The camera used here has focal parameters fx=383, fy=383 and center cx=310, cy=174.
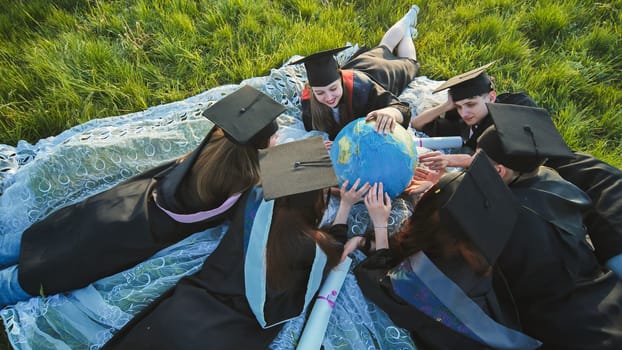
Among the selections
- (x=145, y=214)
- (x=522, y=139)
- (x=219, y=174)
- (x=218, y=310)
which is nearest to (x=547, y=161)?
(x=522, y=139)

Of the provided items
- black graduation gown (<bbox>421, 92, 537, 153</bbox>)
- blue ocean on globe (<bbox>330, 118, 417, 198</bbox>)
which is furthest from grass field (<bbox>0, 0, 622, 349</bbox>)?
blue ocean on globe (<bbox>330, 118, 417, 198</bbox>)

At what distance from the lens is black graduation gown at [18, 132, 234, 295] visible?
2.44 meters

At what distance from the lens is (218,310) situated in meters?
2.29

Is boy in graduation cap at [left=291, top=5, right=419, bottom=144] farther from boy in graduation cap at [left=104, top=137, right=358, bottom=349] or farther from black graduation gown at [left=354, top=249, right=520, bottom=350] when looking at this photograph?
black graduation gown at [left=354, top=249, right=520, bottom=350]

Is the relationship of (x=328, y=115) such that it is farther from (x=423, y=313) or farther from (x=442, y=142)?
(x=423, y=313)

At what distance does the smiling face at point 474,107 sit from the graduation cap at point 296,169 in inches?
60.3

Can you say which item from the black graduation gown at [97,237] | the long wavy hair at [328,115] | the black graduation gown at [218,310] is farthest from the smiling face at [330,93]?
the black graduation gown at [218,310]

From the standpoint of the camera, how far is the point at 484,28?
15.1ft

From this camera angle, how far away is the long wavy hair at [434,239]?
6.55ft

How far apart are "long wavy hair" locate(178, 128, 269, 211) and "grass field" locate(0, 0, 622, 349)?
178 centimetres

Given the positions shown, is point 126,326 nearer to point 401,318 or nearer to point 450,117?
point 401,318

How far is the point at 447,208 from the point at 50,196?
2.80 metres

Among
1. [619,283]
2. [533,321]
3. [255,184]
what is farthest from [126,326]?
[619,283]

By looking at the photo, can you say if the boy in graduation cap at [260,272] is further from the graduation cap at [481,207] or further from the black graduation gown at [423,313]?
the graduation cap at [481,207]
